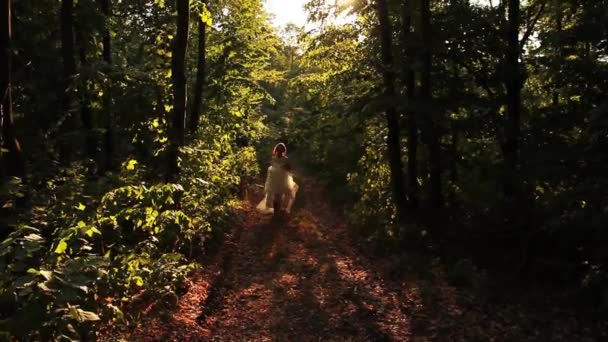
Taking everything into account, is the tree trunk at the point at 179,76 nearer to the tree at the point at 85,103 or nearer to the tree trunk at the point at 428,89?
the tree at the point at 85,103

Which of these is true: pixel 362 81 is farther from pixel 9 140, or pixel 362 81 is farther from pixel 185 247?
pixel 9 140

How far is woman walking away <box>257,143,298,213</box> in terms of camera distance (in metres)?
13.9

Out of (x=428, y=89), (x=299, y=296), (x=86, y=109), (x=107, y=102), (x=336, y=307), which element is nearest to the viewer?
(x=336, y=307)

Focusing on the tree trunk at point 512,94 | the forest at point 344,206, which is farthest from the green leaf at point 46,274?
the tree trunk at point 512,94

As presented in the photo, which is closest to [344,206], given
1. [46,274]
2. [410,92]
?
→ [410,92]

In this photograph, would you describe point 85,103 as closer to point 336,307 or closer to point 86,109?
point 86,109

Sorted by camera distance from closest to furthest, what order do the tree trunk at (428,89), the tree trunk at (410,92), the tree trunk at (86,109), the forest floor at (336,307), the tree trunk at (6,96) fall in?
the tree trunk at (6,96) < the forest floor at (336,307) < the tree trunk at (86,109) < the tree trunk at (428,89) < the tree trunk at (410,92)

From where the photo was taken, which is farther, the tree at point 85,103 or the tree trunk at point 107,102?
the tree trunk at point 107,102

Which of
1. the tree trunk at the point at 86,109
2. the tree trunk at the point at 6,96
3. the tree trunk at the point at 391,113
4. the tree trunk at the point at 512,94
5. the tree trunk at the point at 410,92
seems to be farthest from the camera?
the tree trunk at the point at 391,113

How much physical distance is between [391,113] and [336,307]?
5973mm

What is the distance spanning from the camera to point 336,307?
25.5 ft

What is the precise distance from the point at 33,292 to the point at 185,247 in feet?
20.2

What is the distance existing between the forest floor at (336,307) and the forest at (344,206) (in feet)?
0.13

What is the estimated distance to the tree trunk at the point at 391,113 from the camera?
11891 millimetres
